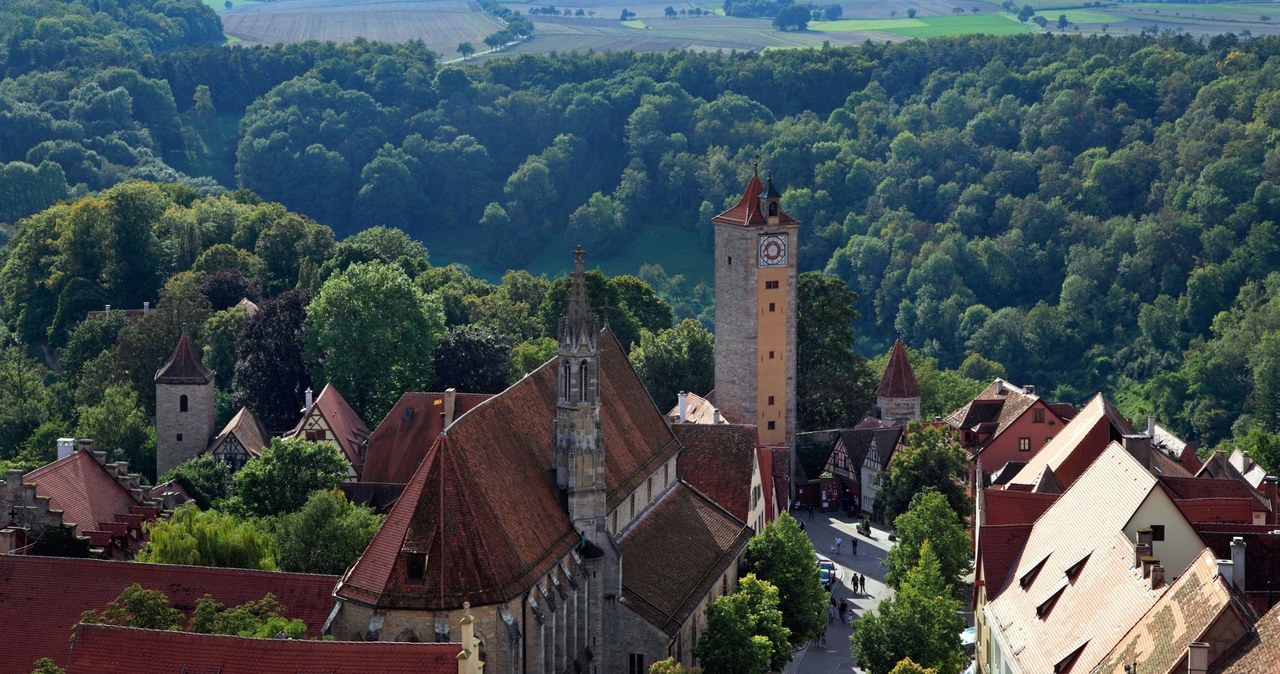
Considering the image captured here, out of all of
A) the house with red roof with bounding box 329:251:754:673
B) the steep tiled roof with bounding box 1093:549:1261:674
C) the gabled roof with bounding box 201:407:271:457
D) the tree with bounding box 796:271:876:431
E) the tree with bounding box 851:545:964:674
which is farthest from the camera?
the tree with bounding box 796:271:876:431

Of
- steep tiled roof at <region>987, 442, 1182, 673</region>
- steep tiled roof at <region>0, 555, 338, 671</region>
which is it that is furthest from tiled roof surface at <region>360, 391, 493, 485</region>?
steep tiled roof at <region>0, 555, 338, 671</region>

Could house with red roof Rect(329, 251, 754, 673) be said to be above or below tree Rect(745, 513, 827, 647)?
above

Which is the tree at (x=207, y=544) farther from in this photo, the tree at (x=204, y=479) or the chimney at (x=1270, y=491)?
the chimney at (x=1270, y=491)

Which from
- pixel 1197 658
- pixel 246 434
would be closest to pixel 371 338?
pixel 246 434

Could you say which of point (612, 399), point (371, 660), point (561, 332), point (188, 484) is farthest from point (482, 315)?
point (371, 660)

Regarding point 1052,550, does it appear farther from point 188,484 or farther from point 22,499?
point 188,484

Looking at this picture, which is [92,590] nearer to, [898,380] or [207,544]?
[207,544]

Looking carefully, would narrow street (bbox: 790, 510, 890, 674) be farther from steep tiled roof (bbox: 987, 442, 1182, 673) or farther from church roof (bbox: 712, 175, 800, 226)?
church roof (bbox: 712, 175, 800, 226)
